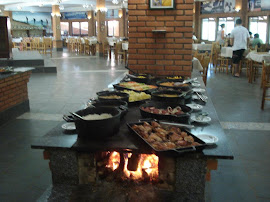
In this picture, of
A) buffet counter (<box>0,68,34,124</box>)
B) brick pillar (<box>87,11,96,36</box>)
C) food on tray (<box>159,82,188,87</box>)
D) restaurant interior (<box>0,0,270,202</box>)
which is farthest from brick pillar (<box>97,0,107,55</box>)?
food on tray (<box>159,82,188,87</box>)

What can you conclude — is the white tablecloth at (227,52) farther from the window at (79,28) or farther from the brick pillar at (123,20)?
the window at (79,28)

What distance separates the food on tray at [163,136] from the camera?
5.31 ft

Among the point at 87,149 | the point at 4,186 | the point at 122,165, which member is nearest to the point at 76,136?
the point at 87,149

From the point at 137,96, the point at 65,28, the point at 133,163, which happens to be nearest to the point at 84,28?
the point at 65,28

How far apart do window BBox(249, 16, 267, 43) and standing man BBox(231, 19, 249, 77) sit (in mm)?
7303

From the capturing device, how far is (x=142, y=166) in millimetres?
1858

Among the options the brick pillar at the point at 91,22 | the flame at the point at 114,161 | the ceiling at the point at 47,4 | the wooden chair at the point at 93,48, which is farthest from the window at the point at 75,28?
the flame at the point at 114,161

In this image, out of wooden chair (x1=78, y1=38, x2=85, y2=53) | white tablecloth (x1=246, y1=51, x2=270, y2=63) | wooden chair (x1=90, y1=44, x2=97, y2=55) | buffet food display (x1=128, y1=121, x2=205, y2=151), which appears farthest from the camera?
wooden chair (x1=78, y1=38, x2=85, y2=53)

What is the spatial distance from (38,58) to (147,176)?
8651 mm

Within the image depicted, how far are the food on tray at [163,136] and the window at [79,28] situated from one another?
87.5 feet

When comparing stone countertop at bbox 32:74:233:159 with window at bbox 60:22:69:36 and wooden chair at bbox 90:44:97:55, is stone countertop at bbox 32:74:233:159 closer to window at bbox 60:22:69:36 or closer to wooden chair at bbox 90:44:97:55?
wooden chair at bbox 90:44:97:55

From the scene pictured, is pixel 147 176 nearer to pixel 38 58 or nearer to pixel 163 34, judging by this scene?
pixel 163 34

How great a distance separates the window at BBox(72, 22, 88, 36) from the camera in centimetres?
2714

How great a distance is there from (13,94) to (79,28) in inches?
953
